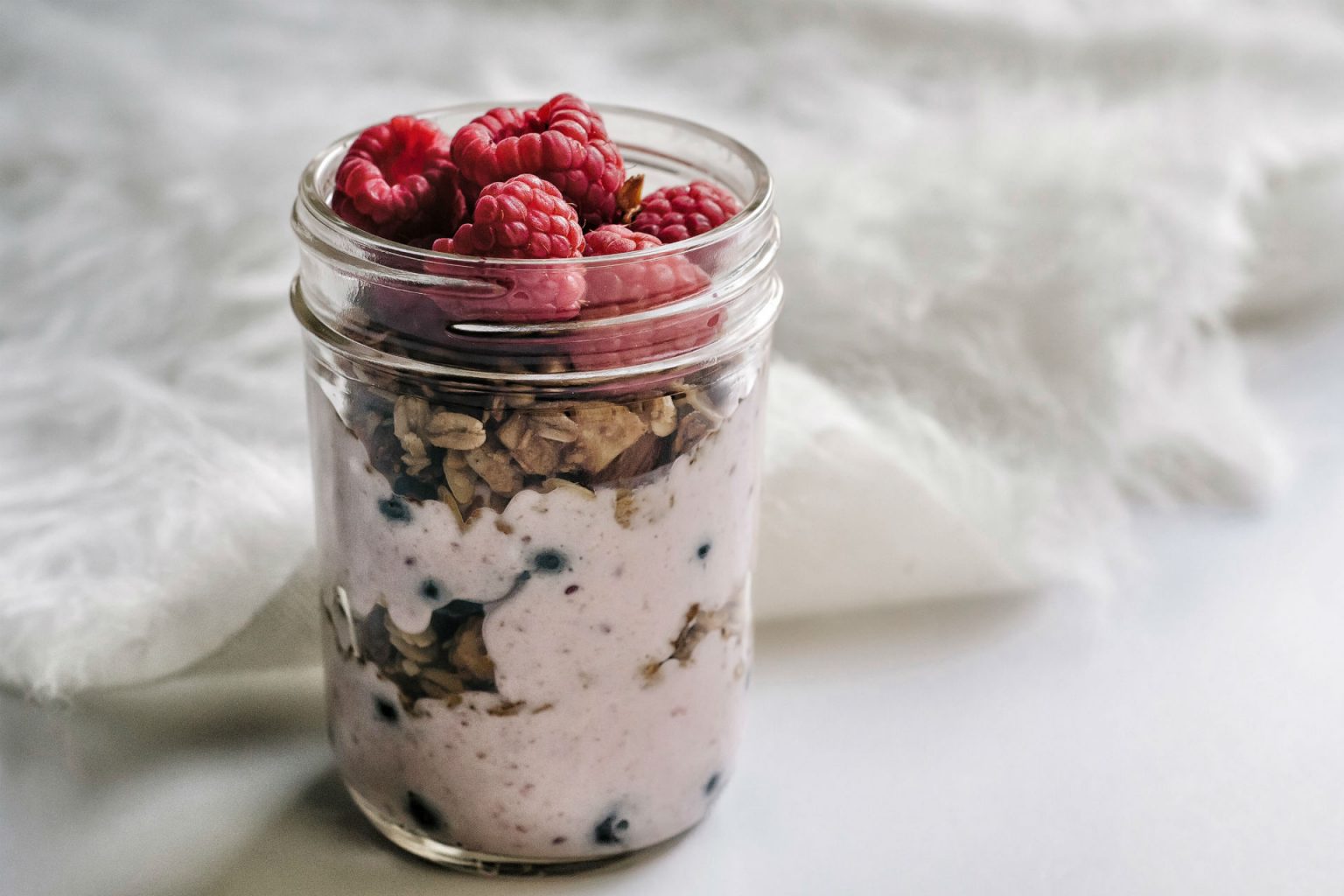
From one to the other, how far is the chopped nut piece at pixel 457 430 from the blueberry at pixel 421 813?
0.65 feet

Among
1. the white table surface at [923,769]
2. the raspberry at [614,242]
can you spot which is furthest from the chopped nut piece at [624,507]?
the white table surface at [923,769]

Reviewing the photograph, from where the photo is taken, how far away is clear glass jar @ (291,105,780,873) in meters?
0.60

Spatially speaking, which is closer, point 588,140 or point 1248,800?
point 588,140

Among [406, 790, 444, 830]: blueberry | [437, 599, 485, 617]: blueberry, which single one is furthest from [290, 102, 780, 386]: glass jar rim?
[406, 790, 444, 830]: blueberry

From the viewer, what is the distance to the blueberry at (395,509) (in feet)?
2.08

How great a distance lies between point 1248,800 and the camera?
804mm

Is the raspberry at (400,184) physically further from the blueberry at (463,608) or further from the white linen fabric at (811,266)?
the white linen fabric at (811,266)

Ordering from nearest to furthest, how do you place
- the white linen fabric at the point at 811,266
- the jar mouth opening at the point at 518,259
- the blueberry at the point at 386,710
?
the jar mouth opening at the point at 518,259
the blueberry at the point at 386,710
the white linen fabric at the point at 811,266

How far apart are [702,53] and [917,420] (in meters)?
0.43

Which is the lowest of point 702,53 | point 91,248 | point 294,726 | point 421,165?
point 294,726

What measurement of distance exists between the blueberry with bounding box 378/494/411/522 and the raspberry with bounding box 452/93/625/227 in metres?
0.15

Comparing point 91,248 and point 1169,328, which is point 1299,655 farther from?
point 91,248

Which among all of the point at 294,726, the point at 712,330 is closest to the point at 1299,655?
the point at 712,330

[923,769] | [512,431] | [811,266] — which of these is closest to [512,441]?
[512,431]
